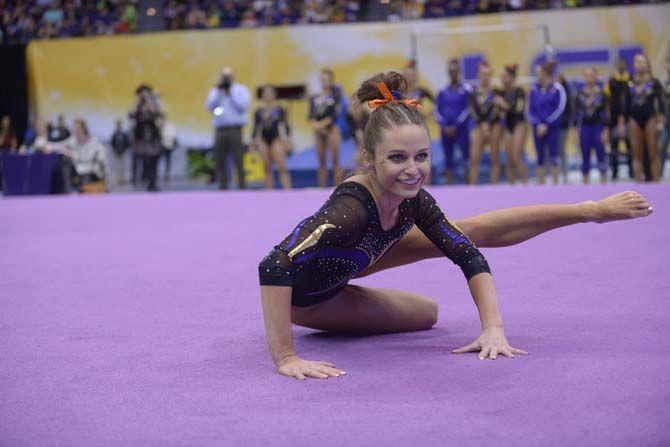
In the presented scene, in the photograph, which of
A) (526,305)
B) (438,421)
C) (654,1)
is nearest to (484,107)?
(654,1)

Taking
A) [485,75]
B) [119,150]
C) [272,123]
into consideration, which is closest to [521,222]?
[485,75]

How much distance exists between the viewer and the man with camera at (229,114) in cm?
916

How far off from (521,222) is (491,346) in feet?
1.73

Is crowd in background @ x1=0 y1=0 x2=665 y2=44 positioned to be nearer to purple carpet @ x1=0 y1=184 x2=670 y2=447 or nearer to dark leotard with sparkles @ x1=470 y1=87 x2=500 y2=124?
dark leotard with sparkles @ x1=470 y1=87 x2=500 y2=124

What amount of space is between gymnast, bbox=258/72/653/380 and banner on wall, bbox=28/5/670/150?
9.20m

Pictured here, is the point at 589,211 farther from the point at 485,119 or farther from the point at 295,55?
the point at 295,55

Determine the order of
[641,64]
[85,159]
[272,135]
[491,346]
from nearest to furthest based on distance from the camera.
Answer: [491,346] < [641,64] < [272,135] < [85,159]

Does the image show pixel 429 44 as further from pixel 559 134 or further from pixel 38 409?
pixel 38 409

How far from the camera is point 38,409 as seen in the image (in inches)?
73.5

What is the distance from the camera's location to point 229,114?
364 inches

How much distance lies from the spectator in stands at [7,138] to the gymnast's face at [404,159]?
1088cm

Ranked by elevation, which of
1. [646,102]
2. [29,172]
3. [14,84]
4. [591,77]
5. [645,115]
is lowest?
[29,172]

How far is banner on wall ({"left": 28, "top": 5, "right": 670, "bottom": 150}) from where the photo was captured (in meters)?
11.3

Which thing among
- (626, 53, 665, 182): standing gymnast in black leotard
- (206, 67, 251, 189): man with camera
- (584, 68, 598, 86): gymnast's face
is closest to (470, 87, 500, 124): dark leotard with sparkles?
(584, 68, 598, 86): gymnast's face
